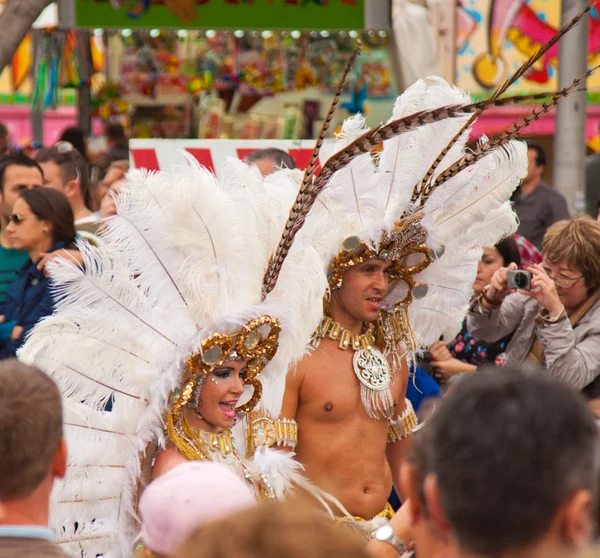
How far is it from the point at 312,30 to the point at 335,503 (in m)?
5.02

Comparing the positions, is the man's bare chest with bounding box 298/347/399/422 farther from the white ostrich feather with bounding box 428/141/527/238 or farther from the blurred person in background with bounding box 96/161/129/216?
the blurred person in background with bounding box 96/161/129/216

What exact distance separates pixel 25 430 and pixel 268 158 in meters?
3.51

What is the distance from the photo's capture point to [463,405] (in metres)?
1.72

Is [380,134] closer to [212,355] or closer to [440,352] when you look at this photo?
[212,355]

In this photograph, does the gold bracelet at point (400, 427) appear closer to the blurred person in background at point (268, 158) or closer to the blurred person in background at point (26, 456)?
the blurred person in background at point (268, 158)

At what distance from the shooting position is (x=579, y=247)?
470cm

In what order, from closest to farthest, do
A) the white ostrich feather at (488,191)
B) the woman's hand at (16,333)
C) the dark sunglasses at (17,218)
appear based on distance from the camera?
the white ostrich feather at (488,191) → the woman's hand at (16,333) → the dark sunglasses at (17,218)

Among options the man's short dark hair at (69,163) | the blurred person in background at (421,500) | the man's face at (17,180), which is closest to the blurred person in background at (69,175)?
the man's short dark hair at (69,163)

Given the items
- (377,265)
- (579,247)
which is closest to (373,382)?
(377,265)

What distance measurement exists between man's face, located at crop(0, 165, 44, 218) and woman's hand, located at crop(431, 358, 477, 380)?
250 cm

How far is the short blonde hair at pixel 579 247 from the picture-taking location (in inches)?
185

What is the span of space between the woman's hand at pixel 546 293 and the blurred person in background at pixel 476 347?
28.0 inches

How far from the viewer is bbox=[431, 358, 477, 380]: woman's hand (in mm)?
5508

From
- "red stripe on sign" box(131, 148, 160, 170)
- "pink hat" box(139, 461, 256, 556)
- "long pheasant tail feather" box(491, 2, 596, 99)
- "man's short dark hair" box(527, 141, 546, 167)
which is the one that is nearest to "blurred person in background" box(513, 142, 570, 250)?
"man's short dark hair" box(527, 141, 546, 167)
